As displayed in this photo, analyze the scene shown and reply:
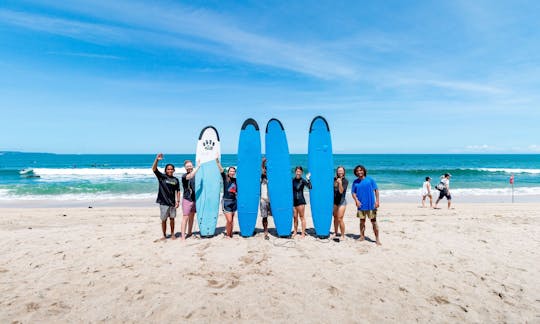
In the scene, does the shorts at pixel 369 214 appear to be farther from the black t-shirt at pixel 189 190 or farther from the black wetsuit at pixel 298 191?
the black t-shirt at pixel 189 190

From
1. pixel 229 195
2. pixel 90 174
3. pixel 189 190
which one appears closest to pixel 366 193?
pixel 229 195

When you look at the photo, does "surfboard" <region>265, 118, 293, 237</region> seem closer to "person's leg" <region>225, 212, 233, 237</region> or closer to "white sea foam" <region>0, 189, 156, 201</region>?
"person's leg" <region>225, 212, 233, 237</region>

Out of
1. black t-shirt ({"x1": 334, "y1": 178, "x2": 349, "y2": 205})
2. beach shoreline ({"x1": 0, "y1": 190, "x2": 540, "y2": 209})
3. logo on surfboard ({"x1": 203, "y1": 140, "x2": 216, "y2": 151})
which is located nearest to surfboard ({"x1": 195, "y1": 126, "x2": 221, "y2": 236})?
logo on surfboard ({"x1": 203, "y1": 140, "x2": 216, "y2": 151})

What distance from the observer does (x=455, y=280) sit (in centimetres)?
372

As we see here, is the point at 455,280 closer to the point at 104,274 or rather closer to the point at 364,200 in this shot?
the point at 364,200

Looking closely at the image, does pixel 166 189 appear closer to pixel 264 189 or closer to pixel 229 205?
pixel 229 205

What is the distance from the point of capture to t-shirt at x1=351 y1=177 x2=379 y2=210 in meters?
5.05

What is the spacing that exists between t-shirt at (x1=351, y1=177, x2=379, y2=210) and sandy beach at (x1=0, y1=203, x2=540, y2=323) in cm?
72

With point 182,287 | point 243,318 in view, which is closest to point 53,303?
A: point 182,287

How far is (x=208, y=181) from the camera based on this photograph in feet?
19.6

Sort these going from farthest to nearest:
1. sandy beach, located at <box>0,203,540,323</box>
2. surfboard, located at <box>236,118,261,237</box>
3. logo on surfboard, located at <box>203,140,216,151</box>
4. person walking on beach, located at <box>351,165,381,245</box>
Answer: logo on surfboard, located at <box>203,140,216,151</box>, surfboard, located at <box>236,118,261,237</box>, person walking on beach, located at <box>351,165,381,245</box>, sandy beach, located at <box>0,203,540,323</box>

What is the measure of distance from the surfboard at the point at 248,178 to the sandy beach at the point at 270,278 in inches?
14.4

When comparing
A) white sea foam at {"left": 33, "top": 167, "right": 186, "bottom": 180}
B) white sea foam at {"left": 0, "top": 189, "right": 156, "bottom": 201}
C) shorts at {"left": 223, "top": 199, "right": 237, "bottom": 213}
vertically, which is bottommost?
white sea foam at {"left": 0, "top": 189, "right": 156, "bottom": 201}

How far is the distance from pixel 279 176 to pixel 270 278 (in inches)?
94.1
